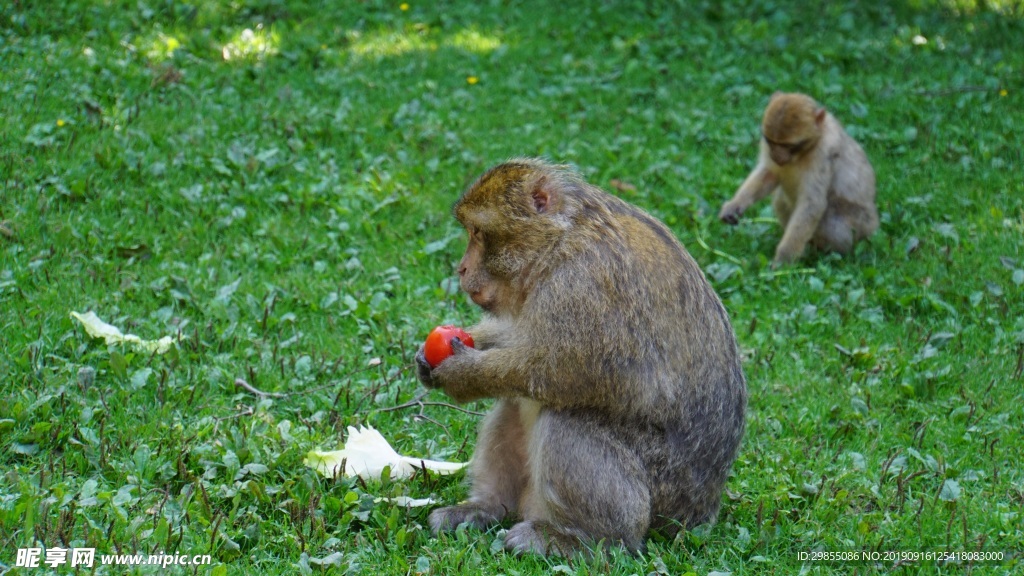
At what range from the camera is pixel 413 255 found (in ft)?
23.9

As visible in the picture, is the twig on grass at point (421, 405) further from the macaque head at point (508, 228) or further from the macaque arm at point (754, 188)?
the macaque arm at point (754, 188)

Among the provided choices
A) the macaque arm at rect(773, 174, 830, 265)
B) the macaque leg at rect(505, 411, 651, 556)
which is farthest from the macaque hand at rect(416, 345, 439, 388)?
the macaque arm at rect(773, 174, 830, 265)

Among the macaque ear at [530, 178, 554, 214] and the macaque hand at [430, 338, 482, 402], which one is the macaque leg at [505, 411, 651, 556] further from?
the macaque ear at [530, 178, 554, 214]

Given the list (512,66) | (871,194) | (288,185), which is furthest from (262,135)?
(871,194)

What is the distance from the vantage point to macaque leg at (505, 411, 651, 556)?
13.9 ft

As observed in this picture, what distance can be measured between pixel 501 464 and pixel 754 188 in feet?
14.3

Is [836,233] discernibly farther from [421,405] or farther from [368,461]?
[368,461]

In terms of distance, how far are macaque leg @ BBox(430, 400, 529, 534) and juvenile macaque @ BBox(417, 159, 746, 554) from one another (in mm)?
55

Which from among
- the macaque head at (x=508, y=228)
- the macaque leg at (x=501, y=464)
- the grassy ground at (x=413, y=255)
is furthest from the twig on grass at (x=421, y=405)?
the macaque head at (x=508, y=228)

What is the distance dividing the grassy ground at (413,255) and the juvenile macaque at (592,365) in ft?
0.64

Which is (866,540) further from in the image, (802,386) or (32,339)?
(32,339)

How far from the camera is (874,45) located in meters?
11.6

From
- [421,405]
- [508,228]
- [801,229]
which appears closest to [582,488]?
[508,228]

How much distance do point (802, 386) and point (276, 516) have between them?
3009 millimetres
